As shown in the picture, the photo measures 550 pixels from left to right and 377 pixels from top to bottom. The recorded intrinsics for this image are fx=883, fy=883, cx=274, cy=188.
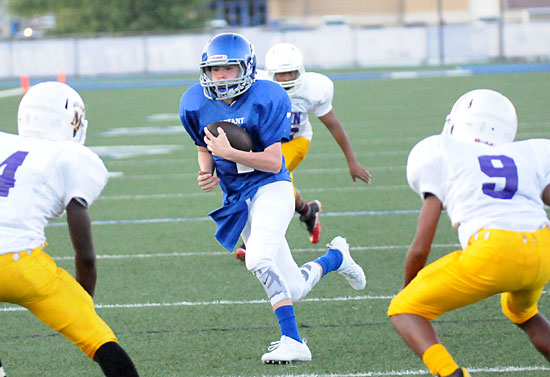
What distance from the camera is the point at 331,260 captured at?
15.7 feet

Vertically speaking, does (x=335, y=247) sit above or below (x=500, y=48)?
above

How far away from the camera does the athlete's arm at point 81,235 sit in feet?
10.1

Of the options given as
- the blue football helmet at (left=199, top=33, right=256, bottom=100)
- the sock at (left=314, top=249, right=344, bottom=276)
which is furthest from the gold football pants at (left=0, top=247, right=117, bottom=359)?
the sock at (left=314, top=249, right=344, bottom=276)

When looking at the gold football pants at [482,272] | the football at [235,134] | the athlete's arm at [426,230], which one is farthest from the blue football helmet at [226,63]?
the gold football pants at [482,272]

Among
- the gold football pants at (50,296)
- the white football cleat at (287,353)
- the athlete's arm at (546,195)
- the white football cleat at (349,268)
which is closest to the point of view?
the gold football pants at (50,296)

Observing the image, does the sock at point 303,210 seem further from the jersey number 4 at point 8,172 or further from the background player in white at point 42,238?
the jersey number 4 at point 8,172

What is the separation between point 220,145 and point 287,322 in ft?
2.89

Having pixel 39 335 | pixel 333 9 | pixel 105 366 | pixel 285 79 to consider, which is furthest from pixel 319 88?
pixel 333 9

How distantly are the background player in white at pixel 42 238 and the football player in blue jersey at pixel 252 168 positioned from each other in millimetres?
1092

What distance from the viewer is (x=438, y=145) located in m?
3.18

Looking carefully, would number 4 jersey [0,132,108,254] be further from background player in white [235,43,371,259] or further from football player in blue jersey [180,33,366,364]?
background player in white [235,43,371,259]

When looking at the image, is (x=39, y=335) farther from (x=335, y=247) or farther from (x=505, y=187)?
(x=505, y=187)

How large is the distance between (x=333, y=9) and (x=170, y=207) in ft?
125

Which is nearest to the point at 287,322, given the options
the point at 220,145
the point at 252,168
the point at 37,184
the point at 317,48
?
the point at 252,168
